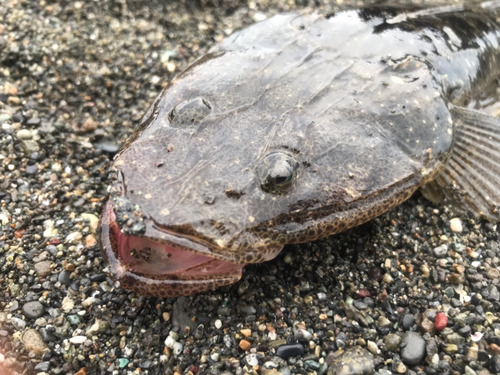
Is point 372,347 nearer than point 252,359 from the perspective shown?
No

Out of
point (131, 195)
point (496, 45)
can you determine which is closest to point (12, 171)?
point (131, 195)

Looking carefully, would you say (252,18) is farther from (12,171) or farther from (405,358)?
(405,358)

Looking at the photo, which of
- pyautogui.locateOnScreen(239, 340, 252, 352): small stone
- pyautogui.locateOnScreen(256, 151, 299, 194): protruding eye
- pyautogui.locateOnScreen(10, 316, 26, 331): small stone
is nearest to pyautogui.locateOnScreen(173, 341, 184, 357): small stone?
pyautogui.locateOnScreen(239, 340, 252, 352): small stone

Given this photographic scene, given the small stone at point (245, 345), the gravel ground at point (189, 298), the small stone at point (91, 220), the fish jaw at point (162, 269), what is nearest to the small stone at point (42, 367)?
the gravel ground at point (189, 298)

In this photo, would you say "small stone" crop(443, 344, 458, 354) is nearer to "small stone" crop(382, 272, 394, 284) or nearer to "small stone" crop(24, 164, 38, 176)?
"small stone" crop(382, 272, 394, 284)

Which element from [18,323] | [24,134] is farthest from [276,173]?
[24,134]

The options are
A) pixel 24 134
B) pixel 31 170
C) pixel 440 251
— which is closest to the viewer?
pixel 440 251

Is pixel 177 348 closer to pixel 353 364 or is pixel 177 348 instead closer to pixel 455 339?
pixel 353 364
